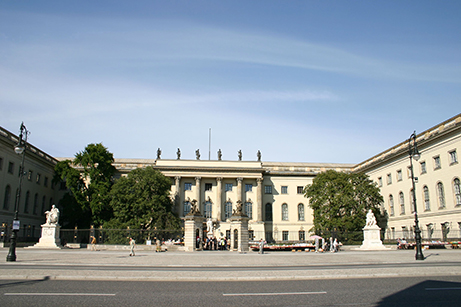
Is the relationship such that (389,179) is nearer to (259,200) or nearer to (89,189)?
(259,200)

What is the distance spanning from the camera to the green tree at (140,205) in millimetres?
56250

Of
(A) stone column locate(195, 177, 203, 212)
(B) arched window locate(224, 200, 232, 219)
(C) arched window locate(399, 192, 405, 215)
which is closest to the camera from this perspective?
(C) arched window locate(399, 192, 405, 215)

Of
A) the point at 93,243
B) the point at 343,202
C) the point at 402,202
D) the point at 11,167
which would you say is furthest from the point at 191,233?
the point at 402,202

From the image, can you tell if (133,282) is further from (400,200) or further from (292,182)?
(292,182)

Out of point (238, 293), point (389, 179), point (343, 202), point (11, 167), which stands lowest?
point (238, 293)

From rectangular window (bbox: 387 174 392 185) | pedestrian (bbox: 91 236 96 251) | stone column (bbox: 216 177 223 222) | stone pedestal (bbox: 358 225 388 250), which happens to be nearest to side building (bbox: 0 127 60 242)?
pedestrian (bbox: 91 236 96 251)

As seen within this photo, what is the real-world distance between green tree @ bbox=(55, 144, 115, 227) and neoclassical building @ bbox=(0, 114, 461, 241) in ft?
19.7

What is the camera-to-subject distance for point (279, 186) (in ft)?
250

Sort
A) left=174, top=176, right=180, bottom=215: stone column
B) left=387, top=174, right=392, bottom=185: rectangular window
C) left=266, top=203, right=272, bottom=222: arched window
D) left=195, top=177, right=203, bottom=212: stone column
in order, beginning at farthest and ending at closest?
left=266, top=203, right=272, bottom=222: arched window
left=195, top=177, right=203, bottom=212: stone column
left=174, top=176, right=180, bottom=215: stone column
left=387, top=174, right=392, bottom=185: rectangular window

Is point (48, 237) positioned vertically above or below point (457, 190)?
below

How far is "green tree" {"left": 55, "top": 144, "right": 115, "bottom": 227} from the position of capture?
57.6m

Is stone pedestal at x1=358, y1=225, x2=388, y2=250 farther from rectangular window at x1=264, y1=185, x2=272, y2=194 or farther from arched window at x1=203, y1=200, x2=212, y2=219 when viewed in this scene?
arched window at x1=203, y1=200, x2=212, y2=219

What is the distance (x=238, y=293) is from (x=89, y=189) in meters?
53.8

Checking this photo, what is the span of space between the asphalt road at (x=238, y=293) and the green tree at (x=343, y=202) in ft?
142
